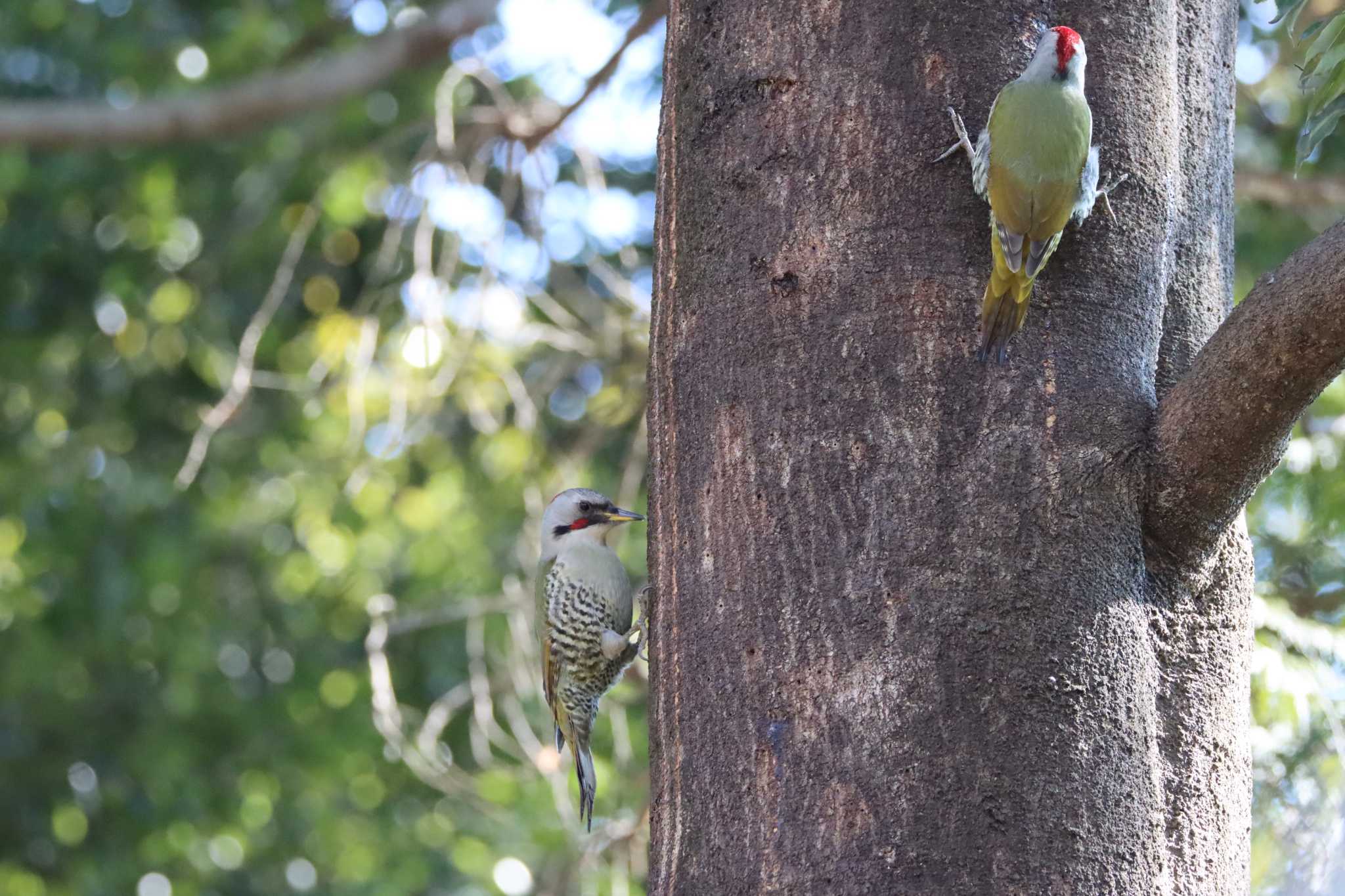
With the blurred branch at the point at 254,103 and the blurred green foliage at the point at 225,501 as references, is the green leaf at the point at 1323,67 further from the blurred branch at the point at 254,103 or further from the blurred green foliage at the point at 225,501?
the blurred green foliage at the point at 225,501

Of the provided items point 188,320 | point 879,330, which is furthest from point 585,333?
point 879,330

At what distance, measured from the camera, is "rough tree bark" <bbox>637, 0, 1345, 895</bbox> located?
5.57ft

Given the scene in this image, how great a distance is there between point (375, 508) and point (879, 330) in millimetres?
7512

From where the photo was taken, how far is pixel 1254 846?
9.30 feet

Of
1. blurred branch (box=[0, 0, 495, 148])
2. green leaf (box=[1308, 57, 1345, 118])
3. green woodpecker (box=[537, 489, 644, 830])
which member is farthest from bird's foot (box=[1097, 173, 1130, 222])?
blurred branch (box=[0, 0, 495, 148])

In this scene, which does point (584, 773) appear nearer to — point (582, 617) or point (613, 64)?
point (582, 617)

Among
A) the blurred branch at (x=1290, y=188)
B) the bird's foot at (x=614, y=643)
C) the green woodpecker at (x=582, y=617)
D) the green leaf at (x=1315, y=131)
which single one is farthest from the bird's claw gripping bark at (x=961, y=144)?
the blurred branch at (x=1290, y=188)

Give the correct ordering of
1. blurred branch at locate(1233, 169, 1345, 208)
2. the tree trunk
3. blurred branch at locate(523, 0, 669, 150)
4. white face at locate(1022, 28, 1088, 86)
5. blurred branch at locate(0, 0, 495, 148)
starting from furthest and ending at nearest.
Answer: blurred branch at locate(1233, 169, 1345, 208)
blurred branch at locate(0, 0, 495, 148)
blurred branch at locate(523, 0, 669, 150)
white face at locate(1022, 28, 1088, 86)
the tree trunk

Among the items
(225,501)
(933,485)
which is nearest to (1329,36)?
(933,485)

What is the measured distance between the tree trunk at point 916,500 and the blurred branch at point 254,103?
3182mm

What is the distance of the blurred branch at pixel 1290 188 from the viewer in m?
4.96

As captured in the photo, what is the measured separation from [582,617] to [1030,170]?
2.33m

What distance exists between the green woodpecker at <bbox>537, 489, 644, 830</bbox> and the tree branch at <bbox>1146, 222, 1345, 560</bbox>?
2.14 meters

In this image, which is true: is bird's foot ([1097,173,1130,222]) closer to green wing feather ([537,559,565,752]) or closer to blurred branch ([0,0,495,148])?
green wing feather ([537,559,565,752])
